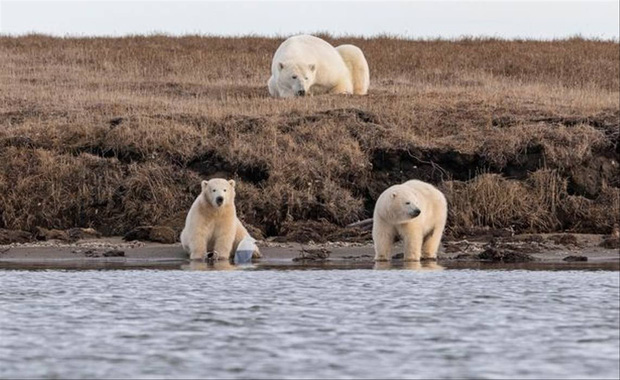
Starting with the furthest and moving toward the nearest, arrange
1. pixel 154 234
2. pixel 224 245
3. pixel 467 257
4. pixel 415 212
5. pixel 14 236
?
pixel 14 236, pixel 154 234, pixel 467 257, pixel 224 245, pixel 415 212

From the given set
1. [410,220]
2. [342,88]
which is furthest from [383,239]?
[342,88]

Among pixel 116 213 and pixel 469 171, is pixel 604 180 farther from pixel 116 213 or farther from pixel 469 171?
pixel 116 213

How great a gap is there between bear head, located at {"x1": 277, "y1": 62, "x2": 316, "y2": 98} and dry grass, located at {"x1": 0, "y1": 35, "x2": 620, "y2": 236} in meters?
0.99

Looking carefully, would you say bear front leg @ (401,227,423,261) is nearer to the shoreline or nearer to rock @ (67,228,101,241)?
the shoreline

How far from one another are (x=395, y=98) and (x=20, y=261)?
7.90m

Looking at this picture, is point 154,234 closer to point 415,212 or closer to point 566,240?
point 415,212

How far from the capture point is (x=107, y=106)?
66.7 feet

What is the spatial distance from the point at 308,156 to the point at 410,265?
414cm

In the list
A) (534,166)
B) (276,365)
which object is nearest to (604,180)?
(534,166)

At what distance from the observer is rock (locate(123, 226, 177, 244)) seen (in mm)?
16047

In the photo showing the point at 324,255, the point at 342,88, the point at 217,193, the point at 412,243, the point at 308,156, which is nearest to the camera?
the point at 412,243

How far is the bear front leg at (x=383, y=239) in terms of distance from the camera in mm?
14258

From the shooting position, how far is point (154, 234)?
16.1 meters

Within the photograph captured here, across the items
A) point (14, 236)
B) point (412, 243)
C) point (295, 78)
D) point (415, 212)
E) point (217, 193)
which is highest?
point (295, 78)
